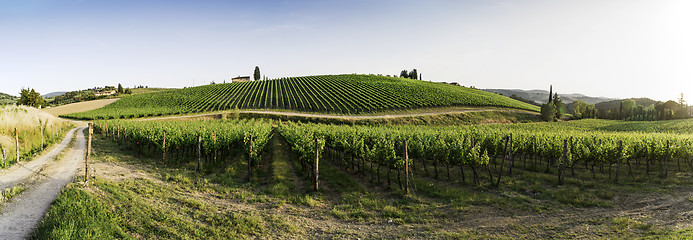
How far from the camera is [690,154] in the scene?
19.5 meters

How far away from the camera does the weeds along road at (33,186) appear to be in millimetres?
8562

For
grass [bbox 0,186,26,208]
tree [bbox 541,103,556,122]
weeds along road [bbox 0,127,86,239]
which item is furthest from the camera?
tree [bbox 541,103,556,122]

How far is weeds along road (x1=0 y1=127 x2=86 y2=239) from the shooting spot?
28.1 feet

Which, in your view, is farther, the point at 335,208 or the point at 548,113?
the point at 548,113

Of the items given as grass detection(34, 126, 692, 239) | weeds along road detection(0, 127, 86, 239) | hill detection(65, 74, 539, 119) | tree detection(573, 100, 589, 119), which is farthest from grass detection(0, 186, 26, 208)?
tree detection(573, 100, 589, 119)

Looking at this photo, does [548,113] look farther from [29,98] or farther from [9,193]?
[29,98]

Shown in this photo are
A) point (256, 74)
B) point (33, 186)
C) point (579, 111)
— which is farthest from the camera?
point (256, 74)

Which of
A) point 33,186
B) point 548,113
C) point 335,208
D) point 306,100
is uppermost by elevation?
point 306,100

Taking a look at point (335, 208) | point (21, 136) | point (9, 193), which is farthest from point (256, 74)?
point (335, 208)

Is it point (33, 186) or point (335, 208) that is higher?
point (33, 186)

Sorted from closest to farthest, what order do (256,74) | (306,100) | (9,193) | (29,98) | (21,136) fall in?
(9,193) < (21,136) < (306,100) < (29,98) < (256,74)

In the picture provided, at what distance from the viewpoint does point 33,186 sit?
40.0ft

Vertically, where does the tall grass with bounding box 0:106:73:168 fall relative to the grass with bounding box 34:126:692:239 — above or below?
above

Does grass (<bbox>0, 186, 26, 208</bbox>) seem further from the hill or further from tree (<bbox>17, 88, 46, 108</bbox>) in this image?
tree (<bbox>17, 88, 46, 108</bbox>)
